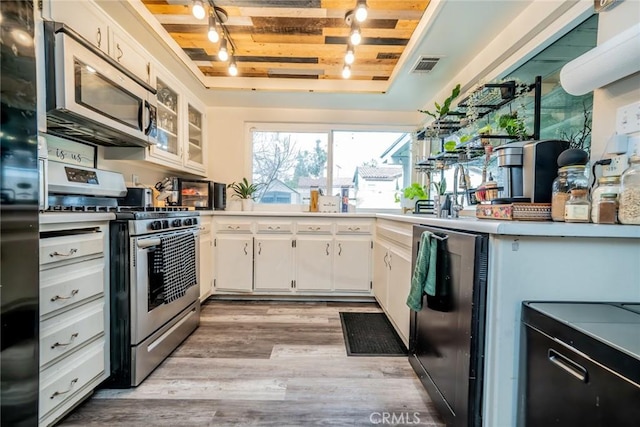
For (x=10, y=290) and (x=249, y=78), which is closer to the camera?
(x=10, y=290)

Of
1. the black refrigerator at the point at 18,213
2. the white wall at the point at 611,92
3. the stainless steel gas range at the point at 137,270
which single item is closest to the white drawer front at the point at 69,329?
the stainless steel gas range at the point at 137,270

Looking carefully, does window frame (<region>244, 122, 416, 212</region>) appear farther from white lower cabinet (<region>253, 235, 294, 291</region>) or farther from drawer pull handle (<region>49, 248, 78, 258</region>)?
drawer pull handle (<region>49, 248, 78, 258</region>)

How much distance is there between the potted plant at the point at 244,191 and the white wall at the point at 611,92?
289cm

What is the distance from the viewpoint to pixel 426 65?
2.38 meters

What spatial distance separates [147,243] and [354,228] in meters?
1.93

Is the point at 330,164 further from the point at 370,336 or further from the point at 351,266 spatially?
the point at 370,336

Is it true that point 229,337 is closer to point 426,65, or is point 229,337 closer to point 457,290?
point 457,290

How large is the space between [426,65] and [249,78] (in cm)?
174

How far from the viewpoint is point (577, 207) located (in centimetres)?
102

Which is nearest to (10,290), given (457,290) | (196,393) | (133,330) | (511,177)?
(133,330)

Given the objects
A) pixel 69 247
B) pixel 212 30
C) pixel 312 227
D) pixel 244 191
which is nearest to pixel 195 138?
pixel 244 191

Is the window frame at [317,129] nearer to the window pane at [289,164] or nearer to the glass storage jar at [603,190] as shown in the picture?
the window pane at [289,164]

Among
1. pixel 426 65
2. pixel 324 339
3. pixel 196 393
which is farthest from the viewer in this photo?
pixel 426 65

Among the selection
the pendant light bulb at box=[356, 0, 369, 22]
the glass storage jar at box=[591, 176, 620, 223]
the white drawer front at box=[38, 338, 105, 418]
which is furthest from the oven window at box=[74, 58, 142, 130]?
the glass storage jar at box=[591, 176, 620, 223]
